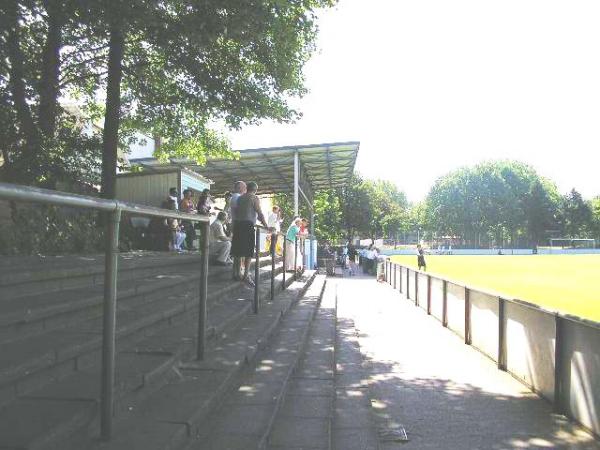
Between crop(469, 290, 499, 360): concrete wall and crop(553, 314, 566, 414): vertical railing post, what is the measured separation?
1.81 metres

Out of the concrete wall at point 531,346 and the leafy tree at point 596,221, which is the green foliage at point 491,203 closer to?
the leafy tree at point 596,221

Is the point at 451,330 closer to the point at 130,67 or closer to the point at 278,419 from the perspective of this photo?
the point at 278,419

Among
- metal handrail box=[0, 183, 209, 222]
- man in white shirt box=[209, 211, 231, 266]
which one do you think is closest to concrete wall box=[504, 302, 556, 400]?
metal handrail box=[0, 183, 209, 222]

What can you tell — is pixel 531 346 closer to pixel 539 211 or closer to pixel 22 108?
pixel 22 108

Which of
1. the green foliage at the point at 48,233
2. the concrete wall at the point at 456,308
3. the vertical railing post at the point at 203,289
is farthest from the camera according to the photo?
the concrete wall at the point at 456,308

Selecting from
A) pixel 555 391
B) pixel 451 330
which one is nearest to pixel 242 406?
pixel 555 391

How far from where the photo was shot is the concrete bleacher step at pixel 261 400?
3.24 metres

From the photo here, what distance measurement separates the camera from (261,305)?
760 centimetres

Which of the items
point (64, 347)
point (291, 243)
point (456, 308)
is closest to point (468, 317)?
point (456, 308)

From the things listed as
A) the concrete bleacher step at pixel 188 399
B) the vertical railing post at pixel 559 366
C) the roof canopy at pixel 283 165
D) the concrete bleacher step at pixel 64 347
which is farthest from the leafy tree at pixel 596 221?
the concrete bleacher step at pixel 64 347

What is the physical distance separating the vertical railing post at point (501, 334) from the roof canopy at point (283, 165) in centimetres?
1430

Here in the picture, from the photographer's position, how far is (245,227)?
792cm

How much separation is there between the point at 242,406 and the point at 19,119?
29.7ft

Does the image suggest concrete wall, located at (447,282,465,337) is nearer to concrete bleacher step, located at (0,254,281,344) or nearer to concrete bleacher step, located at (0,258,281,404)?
concrete bleacher step, located at (0,254,281,344)
